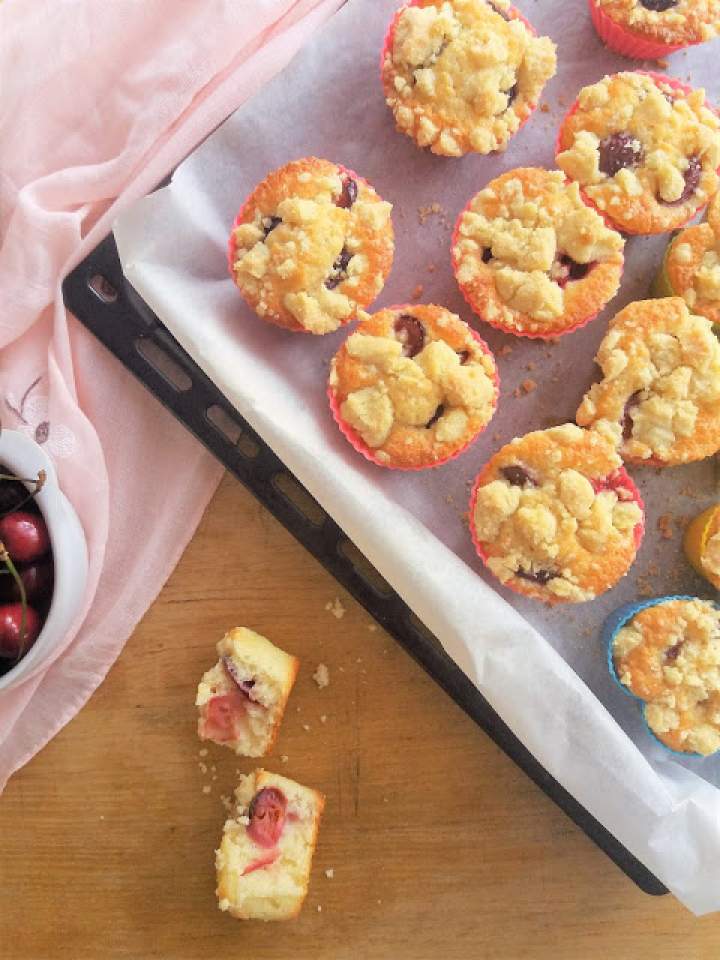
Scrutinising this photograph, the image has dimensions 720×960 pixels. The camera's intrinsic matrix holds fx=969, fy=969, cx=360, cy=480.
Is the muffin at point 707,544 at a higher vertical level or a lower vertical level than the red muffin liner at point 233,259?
lower

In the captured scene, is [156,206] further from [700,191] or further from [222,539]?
[700,191]

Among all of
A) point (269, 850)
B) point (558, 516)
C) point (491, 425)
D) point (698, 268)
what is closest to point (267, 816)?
point (269, 850)

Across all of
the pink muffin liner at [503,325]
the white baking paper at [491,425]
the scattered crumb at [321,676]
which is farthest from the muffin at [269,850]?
the pink muffin liner at [503,325]

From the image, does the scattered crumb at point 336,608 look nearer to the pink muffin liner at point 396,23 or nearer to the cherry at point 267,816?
the cherry at point 267,816

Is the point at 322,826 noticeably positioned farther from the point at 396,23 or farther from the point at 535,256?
the point at 396,23

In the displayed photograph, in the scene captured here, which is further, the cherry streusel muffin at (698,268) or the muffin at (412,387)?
the cherry streusel muffin at (698,268)

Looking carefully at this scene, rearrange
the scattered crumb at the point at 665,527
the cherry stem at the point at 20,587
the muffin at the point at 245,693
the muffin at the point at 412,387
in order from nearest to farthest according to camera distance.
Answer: the cherry stem at the point at 20,587 → the muffin at the point at 412,387 → the muffin at the point at 245,693 → the scattered crumb at the point at 665,527

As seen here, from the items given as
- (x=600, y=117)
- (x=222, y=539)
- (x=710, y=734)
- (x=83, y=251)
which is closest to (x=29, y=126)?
(x=83, y=251)
